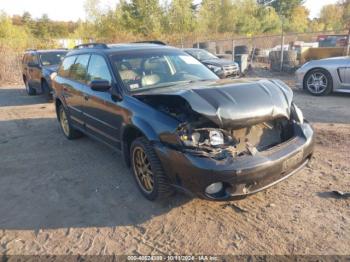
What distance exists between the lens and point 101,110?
13.8ft

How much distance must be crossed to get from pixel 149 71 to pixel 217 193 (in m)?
2.05

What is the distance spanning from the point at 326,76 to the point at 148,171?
695 centimetres

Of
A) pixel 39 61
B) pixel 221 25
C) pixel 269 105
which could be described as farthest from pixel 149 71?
pixel 221 25

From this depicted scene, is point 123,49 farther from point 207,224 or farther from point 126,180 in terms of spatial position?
point 207,224

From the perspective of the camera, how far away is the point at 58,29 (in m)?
56.6

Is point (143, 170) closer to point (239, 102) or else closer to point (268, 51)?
point (239, 102)

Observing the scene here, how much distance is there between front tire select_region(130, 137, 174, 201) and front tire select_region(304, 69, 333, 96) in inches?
270

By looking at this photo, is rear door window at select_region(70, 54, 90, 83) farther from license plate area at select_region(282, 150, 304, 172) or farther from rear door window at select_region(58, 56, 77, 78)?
license plate area at select_region(282, 150, 304, 172)

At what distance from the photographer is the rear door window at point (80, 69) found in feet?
15.7

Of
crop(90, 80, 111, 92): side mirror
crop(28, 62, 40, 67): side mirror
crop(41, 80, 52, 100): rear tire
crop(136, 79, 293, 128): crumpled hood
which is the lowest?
crop(41, 80, 52, 100): rear tire

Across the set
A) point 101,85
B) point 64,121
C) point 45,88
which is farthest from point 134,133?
point 45,88

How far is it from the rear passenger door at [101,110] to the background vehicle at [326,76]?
258 inches

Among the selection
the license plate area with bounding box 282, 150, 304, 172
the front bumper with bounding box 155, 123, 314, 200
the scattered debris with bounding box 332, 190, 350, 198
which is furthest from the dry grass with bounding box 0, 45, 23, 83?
the scattered debris with bounding box 332, 190, 350, 198

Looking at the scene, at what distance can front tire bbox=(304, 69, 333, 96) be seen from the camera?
8273mm
